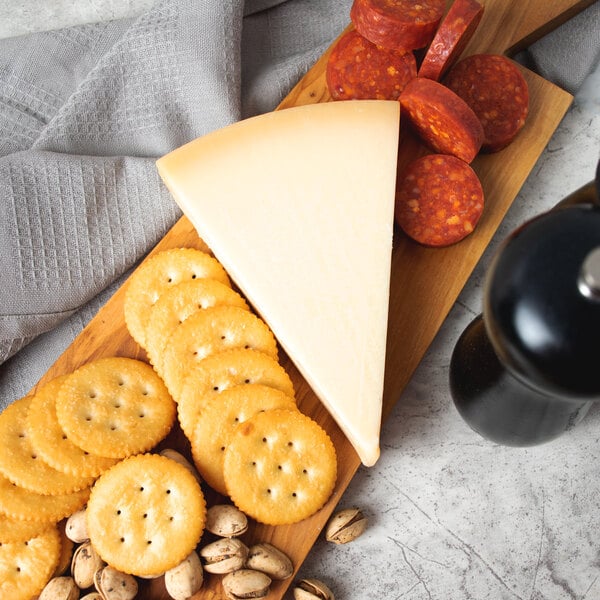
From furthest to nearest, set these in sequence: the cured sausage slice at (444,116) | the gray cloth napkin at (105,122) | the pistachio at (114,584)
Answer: the gray cloth napkin at (105,122) → the cured sausage slice at (444,116) → the pistachio at (114,584)

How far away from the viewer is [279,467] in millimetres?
1133

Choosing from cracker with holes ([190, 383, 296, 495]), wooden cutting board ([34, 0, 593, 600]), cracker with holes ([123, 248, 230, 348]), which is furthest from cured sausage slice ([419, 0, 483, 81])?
cracker with holes ([190, 383, 296, 495])

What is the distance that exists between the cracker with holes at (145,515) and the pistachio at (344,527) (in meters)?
0.22

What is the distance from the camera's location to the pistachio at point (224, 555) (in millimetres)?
1095

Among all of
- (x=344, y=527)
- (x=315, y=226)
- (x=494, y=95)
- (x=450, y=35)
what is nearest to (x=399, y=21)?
(x=450, y=35)

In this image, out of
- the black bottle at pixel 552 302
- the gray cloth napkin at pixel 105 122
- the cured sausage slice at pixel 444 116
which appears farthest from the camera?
the gray cloth napkin at pixel 105 122

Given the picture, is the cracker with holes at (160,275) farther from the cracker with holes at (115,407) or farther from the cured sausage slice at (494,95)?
the cured sausage slice at (494,95)

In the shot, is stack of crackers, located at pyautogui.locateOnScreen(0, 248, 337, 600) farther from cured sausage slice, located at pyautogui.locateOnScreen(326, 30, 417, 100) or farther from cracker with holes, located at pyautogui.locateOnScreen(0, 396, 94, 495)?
cured sausage slice, located at pyautogui.locateOnScreen(326, 30, 417, 100)

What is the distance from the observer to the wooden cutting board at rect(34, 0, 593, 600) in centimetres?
116

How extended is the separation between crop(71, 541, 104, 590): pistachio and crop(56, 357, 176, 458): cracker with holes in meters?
0.15

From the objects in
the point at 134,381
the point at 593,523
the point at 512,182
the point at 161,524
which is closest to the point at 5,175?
the point at 134,381

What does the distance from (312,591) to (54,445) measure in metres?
0.47

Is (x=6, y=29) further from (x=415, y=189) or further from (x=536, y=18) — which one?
(x=536, y=18)

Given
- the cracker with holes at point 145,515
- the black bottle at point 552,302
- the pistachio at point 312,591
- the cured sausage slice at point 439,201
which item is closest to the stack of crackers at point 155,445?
the cracker with holes at point 145,515
